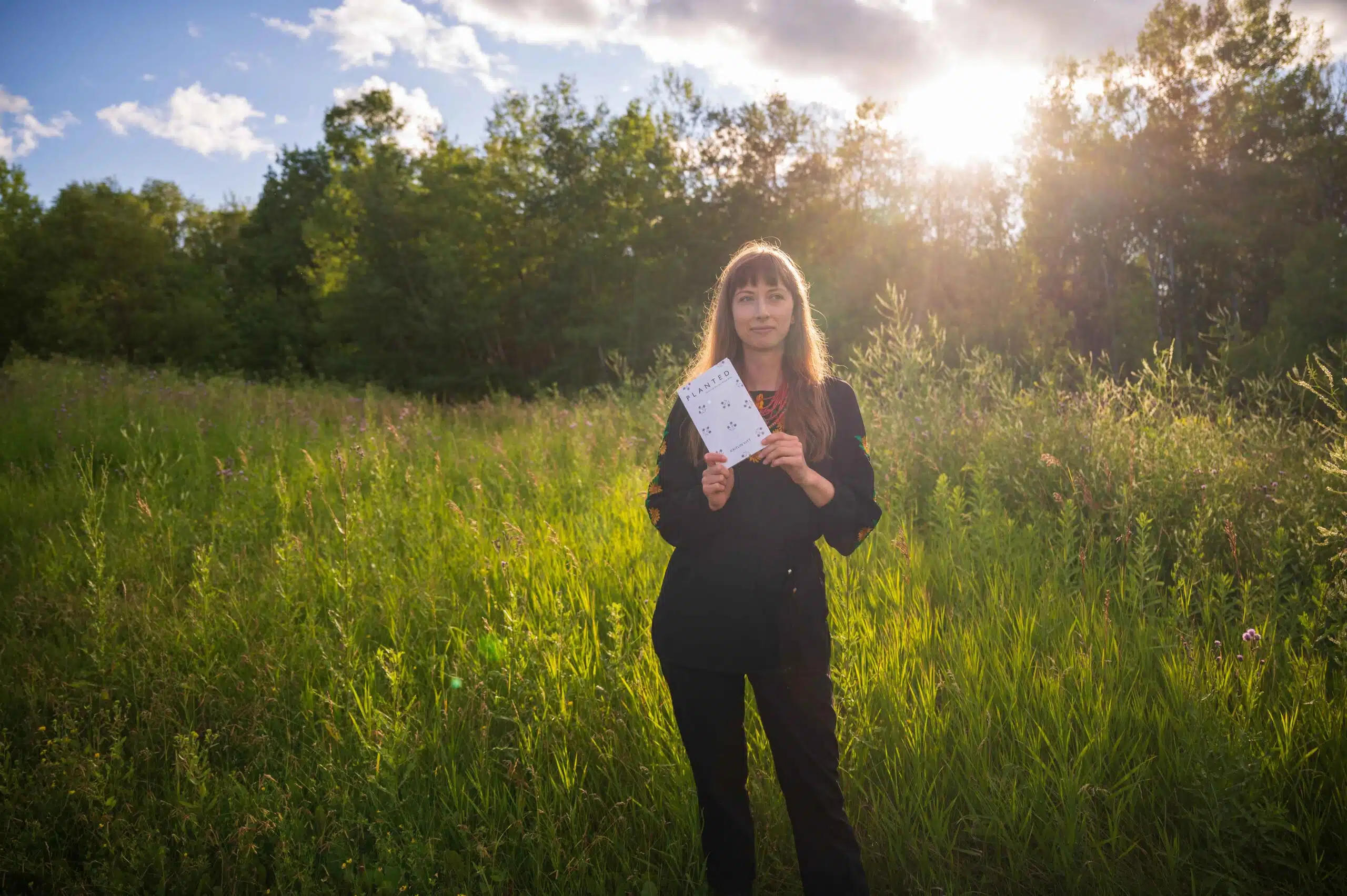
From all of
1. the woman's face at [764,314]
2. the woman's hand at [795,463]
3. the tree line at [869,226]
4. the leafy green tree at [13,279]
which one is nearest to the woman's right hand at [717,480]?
the woman's hand at [795,463]

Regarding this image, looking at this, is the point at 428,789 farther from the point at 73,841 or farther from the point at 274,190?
the point at 274,190

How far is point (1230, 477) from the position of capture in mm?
4090

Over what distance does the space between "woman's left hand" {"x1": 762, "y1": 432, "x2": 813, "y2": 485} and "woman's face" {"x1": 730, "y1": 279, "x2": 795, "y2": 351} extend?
1.23 feet

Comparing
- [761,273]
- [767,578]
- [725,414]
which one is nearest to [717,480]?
[725,414]

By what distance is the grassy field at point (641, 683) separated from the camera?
7.34 feet

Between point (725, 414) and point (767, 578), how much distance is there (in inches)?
19.5

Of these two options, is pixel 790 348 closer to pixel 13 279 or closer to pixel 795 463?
pixel 795 463

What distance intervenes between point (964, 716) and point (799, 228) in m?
26.1

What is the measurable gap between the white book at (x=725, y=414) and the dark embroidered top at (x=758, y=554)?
166mm

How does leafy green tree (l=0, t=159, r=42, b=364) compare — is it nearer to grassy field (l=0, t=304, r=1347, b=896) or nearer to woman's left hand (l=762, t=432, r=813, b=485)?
grassy field (l=0, t=304, r=1347, b=896)

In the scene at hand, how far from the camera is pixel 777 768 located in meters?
1.99

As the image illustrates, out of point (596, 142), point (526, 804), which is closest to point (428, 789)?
point (526, 804)

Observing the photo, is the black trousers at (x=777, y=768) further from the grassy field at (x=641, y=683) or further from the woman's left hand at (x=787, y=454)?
the woman's left hand at (x=787, y=454)

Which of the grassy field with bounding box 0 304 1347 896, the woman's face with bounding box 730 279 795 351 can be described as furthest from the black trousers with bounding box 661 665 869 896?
the woman's face with bounding box 730 279 795 351
